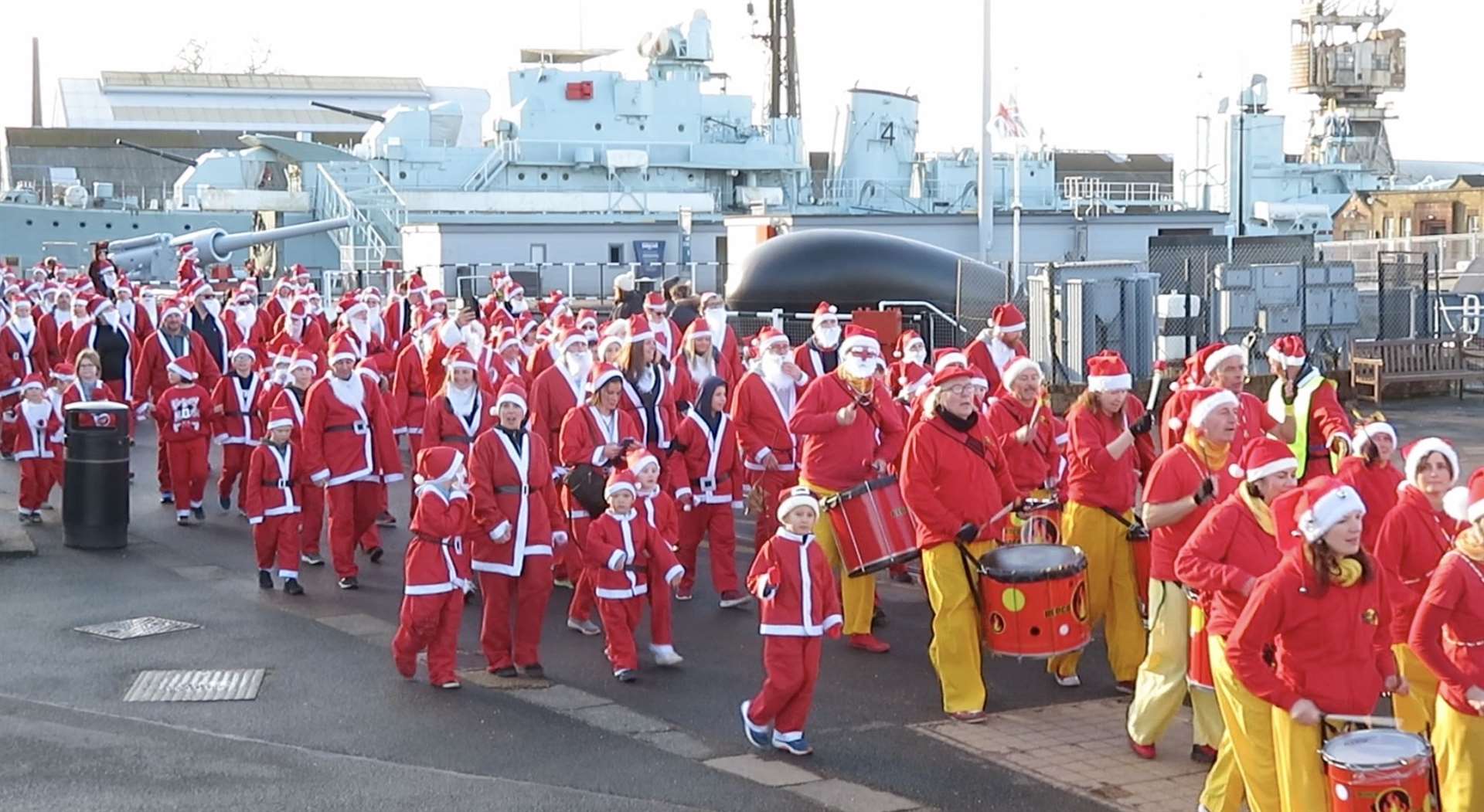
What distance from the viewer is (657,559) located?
10.1 m

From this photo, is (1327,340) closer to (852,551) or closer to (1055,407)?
(1055,407)

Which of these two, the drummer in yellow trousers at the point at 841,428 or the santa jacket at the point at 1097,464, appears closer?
the santa jacket at the point at 1097,464

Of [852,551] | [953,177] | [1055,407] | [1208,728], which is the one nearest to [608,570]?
[852,551]

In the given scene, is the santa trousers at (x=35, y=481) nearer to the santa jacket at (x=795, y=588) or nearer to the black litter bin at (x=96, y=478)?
the black litter bin at (x=96, y=478)

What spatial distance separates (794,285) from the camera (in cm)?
2578

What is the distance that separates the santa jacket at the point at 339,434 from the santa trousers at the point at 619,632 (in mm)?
3441

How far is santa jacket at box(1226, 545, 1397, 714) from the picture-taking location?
6.07 metres

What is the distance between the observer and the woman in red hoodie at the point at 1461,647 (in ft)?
20.8

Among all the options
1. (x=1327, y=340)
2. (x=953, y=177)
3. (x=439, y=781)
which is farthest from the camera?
(x=953, y=177)

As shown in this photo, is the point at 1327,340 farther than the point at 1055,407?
Yes

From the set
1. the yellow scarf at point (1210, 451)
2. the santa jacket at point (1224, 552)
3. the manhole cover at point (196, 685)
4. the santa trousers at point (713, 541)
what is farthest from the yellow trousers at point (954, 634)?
the manhole cover at point (196, 685)

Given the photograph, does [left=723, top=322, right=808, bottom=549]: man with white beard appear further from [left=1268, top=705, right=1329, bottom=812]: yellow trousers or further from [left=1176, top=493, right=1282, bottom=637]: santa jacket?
[left=1268, top=705, right=1329, bottom=812]: yellow trousers

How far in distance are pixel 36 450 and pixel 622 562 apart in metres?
7.95

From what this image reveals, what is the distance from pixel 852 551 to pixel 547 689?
1938 millimetres
